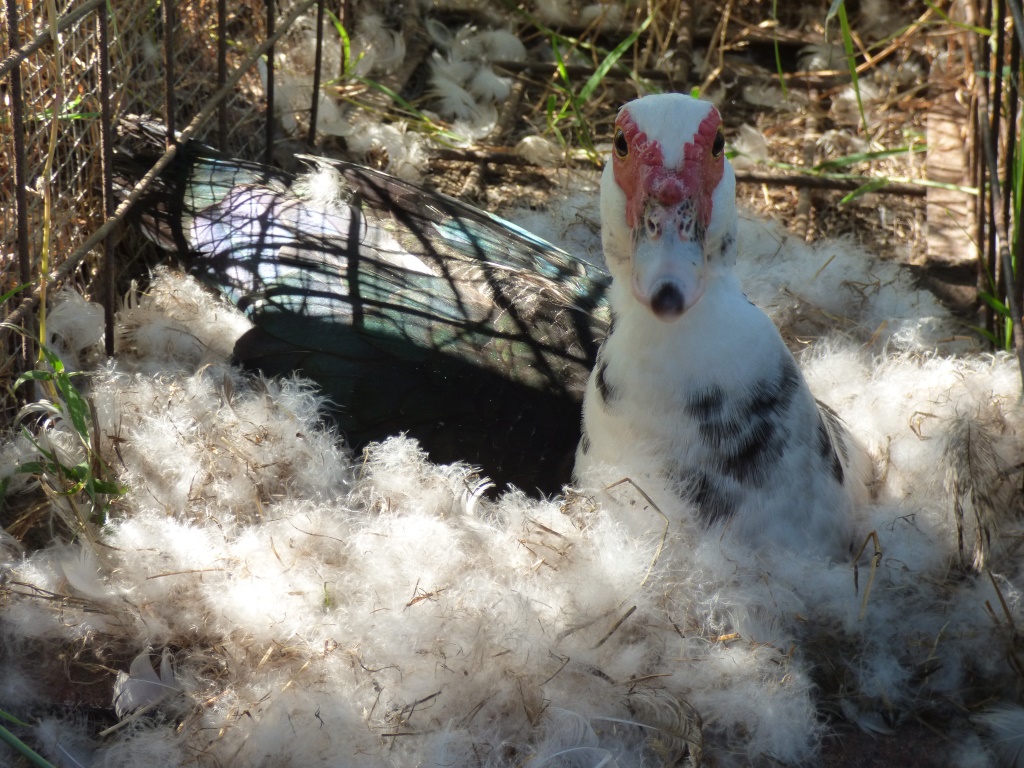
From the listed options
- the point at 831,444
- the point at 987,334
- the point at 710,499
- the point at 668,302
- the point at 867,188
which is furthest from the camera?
the point at 867,188

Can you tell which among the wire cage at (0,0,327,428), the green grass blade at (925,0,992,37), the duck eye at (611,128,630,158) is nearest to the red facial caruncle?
the duck eye at (611,128,630,158)

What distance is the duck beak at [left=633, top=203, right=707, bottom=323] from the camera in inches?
53.1

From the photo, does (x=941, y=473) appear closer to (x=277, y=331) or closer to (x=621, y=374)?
(x=621, y=374)

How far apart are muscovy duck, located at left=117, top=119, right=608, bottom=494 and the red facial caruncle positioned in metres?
0.53

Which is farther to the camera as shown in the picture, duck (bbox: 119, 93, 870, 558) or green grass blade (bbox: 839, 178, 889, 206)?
green grass blade (bbox: 839, 178, 889, 206)

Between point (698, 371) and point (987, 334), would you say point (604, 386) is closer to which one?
point (698, 371)

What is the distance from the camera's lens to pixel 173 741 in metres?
1.45

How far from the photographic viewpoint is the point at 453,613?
1.54m

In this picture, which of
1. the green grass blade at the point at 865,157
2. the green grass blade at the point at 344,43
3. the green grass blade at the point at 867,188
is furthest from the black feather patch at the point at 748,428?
the green grass blade at the point at 344,43

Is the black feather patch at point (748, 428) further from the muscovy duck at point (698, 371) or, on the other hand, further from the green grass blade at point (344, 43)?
the green grass blade at point (344, 43)

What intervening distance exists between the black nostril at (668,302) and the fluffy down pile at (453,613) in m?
0.37

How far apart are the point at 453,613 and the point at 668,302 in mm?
558

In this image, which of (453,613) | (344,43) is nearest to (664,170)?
(453,613)

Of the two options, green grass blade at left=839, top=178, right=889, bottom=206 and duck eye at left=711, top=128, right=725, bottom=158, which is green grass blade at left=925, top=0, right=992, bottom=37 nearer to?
green grass blade at left=839, top=178, right=889, bottom=206
